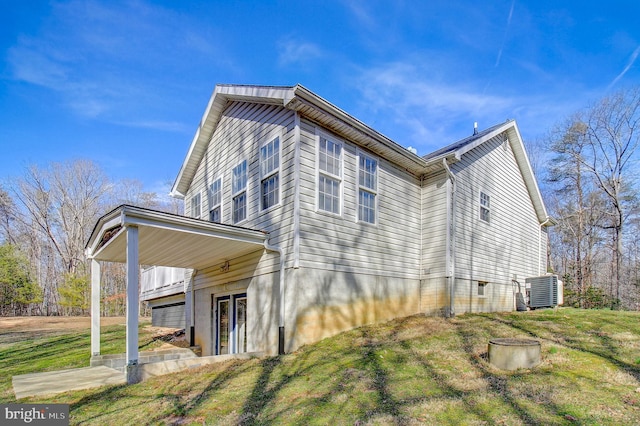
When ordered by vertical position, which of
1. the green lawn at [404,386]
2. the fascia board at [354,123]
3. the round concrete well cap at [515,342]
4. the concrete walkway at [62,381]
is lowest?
the concrete walkway at [62,381]

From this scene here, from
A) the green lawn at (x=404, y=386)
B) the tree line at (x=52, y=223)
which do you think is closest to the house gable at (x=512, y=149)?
the green lawn at (x=404, y=386)

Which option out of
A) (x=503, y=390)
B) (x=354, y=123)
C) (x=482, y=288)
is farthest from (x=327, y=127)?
(x=482, y=288)

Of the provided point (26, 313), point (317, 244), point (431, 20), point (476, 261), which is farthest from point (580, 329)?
point (26, 313)

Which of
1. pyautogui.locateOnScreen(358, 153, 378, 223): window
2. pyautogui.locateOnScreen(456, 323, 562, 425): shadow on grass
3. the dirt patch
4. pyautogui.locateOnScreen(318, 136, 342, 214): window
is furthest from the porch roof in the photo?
the dirt patch

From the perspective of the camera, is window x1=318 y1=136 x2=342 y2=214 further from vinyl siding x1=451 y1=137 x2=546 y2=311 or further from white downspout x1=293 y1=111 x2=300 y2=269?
vinyl siding x1=451 y1=137 x2=546 y2=311

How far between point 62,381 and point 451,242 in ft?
30.3

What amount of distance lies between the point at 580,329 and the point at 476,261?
374 cm

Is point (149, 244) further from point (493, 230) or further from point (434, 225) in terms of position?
point (493, 230)

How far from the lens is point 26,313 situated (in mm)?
28625

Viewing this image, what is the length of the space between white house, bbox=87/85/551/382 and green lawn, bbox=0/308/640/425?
1074 mm

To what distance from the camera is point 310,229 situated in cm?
807

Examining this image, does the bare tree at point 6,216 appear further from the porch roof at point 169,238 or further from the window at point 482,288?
the window at point 482,288

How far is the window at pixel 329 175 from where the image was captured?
845cm

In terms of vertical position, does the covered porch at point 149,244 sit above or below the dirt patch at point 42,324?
above
